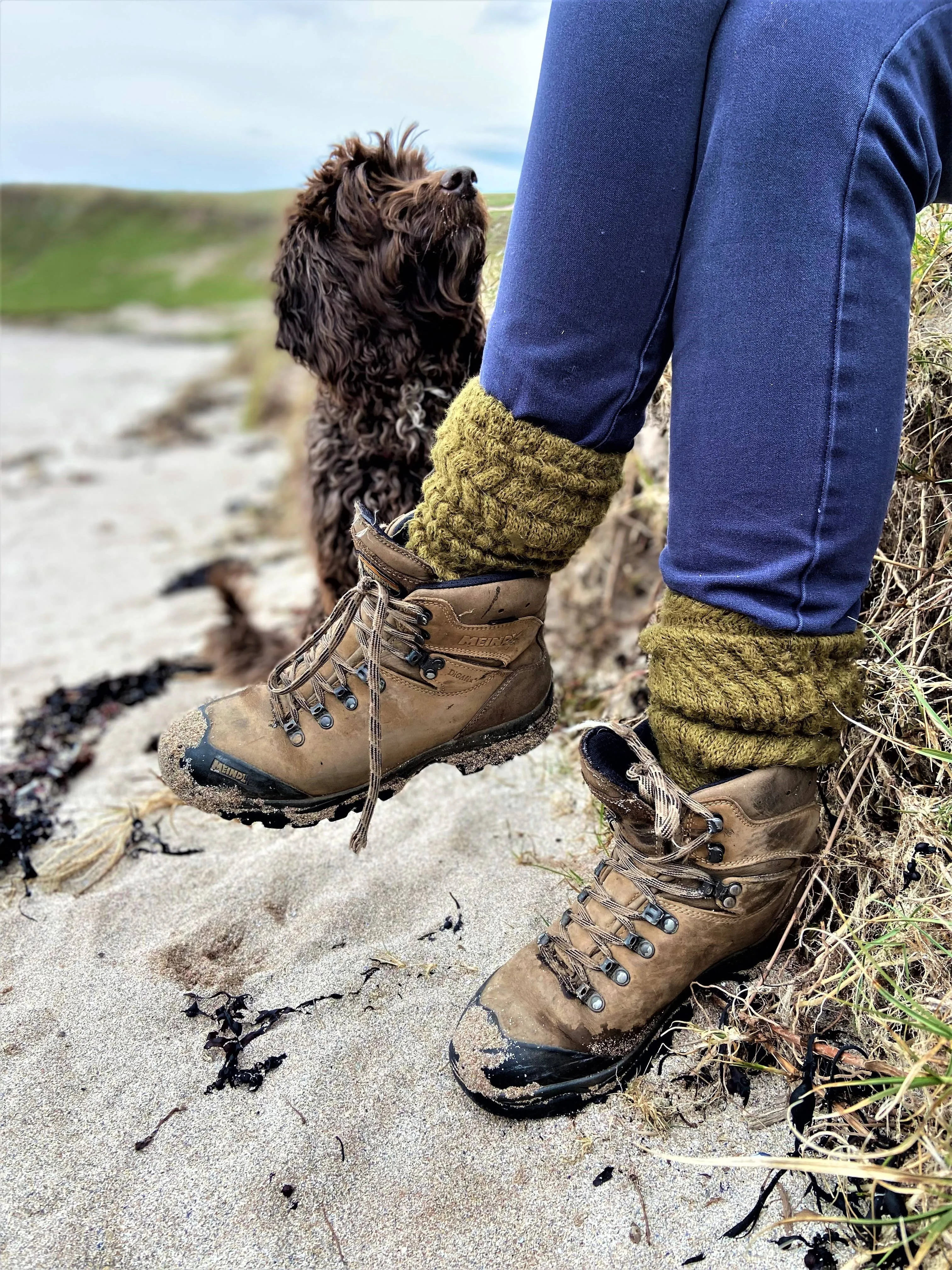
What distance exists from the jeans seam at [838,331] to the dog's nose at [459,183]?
139cm

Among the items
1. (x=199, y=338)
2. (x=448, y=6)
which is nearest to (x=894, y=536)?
(x=448, y=6)

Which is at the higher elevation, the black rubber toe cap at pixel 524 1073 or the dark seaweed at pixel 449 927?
the black rubber toe cap at pixel 524 1073

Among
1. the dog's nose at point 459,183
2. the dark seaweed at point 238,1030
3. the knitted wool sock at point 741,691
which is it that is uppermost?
the dog's nose at point 459,183

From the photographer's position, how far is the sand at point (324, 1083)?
3.47 ft

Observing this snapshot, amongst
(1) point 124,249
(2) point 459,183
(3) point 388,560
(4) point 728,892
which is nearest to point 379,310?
(2) point 459,183

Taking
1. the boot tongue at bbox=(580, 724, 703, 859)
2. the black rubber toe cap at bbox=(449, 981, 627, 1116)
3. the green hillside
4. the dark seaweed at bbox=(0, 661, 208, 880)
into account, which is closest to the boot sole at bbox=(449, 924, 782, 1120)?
the black rubber toe cap at bbox=(449, 981, 627, 1116)

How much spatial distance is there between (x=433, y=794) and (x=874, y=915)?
96 centimetres

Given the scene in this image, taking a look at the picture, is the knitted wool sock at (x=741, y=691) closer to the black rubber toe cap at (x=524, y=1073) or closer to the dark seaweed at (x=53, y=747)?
the black rubber toe cap at (x=524, y=1073)

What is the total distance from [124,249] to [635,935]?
26.5 meters

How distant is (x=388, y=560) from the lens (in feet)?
4.66

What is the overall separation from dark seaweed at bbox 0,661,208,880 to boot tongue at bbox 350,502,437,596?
992mm

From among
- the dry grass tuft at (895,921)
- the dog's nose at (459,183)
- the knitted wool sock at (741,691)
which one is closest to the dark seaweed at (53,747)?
the knitted wool sock at (741,691)

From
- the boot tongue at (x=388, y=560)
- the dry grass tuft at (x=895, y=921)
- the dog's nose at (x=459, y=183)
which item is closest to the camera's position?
the dry grass tuft at (x=895, y=921)

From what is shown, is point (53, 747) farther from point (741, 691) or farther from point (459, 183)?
point (741, 691)
